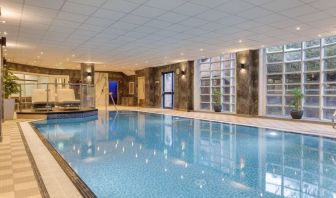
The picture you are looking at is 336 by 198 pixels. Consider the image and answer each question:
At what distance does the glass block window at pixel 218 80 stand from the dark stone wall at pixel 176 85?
66 cm

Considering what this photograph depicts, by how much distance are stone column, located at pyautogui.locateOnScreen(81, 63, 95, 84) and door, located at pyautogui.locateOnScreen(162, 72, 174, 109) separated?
492cm

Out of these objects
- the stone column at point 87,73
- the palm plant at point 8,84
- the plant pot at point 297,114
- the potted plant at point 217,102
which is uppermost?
the stone column at point 87,73

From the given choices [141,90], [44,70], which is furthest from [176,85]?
[44,70]

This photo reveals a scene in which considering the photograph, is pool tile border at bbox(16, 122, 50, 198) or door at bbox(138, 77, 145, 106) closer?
pool tile border at bbox(16, 122, 50, 198)

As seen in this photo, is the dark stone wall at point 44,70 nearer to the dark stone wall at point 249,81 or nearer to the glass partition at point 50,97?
the glass partition at point 50,97

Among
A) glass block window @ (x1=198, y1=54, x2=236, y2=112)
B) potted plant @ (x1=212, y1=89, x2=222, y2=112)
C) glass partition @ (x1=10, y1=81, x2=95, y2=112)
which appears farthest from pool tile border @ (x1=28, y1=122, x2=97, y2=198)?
glass block window @ (x1=198, y1=54, x2=236, y2=112)

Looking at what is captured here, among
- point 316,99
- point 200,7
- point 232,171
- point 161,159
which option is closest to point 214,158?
point 232,171

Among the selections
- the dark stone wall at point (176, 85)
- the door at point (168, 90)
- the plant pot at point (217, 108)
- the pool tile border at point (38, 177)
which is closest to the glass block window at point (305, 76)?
the plant pot at point (217, 108)

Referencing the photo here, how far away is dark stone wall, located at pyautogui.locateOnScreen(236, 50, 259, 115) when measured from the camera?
33.0ft

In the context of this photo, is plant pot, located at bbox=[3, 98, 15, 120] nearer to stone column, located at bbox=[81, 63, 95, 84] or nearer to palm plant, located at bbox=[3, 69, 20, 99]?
palm plant, located at bbox=[3, 69, 20, 99]

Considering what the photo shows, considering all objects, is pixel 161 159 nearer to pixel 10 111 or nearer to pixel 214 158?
pixel 214 158

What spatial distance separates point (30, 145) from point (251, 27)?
21.1 feet

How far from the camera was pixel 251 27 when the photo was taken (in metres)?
6.62

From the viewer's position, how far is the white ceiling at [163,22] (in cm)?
500
